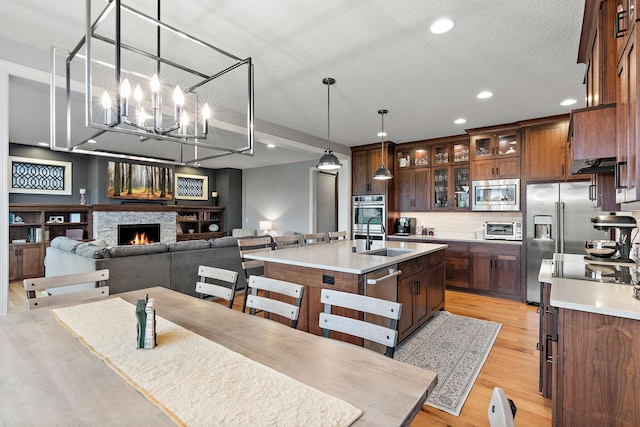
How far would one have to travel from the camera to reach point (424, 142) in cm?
585

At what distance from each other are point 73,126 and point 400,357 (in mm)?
5673

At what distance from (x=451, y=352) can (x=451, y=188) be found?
3.27 m

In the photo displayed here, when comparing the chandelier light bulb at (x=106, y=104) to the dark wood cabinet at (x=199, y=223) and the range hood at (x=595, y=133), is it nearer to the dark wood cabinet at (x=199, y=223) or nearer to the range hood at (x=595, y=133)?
the range hood at (x=595, y=133)

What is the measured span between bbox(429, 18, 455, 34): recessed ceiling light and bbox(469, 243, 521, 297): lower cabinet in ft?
11.4

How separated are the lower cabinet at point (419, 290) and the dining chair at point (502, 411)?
2.29 meters

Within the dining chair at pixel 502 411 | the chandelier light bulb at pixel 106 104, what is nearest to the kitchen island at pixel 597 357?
the dining chair at pixel 502 411

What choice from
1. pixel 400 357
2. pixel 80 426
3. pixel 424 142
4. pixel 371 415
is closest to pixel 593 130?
pixel 371 415

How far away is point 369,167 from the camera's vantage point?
620 cm

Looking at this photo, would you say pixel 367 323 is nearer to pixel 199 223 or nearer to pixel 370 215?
pixel 370 215

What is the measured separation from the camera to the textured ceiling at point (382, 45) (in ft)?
7.02

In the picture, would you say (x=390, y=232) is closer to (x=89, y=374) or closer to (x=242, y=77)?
(x=242, y=77)

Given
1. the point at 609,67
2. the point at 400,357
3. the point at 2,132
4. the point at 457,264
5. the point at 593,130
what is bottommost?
the point at 400,357

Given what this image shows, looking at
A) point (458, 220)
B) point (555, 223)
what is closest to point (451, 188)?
point (458, 220)

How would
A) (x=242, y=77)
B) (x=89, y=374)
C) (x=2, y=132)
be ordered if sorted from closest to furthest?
(x=89, y=374) → (x=2, y=132) → (x=242, y=77)
